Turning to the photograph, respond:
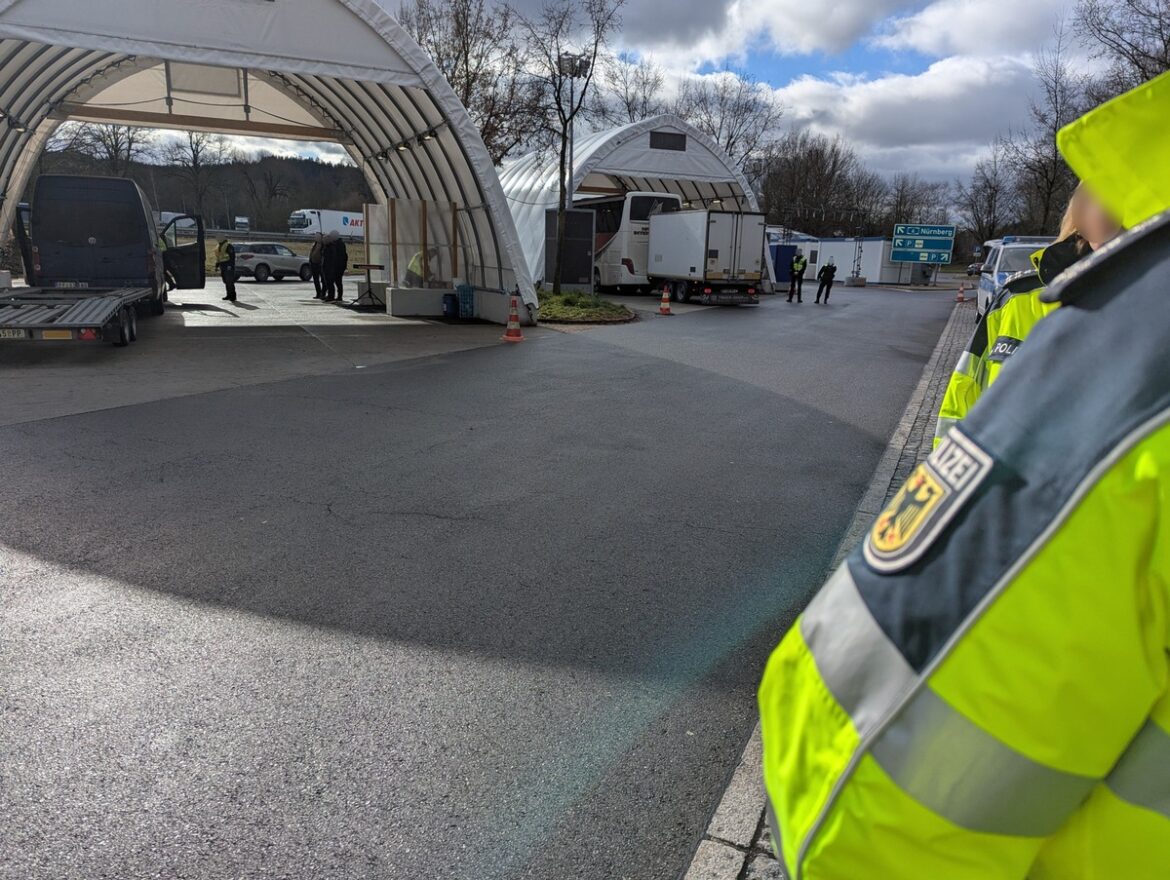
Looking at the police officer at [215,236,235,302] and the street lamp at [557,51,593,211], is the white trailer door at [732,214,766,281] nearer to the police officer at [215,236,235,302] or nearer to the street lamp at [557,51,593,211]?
the street lamp at [557,51,593,211]

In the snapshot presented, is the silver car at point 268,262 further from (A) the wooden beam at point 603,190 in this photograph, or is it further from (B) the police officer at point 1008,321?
(B) the police officer at point 1008,321

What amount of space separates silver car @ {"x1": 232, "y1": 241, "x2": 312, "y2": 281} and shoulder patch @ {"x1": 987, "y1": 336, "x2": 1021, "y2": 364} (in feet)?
103

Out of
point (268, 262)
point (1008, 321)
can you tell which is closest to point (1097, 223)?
point (1008, 321)

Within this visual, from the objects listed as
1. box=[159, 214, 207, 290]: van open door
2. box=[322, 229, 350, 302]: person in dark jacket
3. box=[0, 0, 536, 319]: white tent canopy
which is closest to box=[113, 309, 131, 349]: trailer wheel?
box=[0, 0, 536, 319]: white tent canopy

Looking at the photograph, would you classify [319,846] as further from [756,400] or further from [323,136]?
[323,136]

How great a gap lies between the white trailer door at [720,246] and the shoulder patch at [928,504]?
22.9 meters

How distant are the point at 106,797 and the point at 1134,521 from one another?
119 inches

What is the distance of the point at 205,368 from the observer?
1117 centimetres

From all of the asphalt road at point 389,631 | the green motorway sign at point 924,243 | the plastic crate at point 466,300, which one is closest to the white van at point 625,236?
the plastic crate at point 466,300

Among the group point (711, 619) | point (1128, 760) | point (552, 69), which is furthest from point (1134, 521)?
point (552, 69)

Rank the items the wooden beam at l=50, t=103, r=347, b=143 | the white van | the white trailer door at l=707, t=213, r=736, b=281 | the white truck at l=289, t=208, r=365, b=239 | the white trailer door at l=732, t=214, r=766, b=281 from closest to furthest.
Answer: the wooden beam at l=50, t=103, r=347, b=143, the white trailer door at l=707, t=213, r=736, b=281, the white trailer door at l=732, t=214, r=766, b=281, the white van, the white truck at l=289, t=208, r=365, b=239

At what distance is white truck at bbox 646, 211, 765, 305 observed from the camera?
23.4 metres

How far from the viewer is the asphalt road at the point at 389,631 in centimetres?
261

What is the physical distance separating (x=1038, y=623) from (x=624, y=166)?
28811 millimetres
